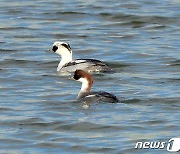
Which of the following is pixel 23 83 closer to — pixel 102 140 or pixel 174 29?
pixel 102 140

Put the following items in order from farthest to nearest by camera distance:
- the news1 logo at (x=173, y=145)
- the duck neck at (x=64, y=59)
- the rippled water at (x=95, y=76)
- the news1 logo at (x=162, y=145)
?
the duck neck at (x=64, y=59)
the rippled water at (x=95, y=76)
the news1 logo at (x=162, y=145)
the news1 logo at (x=173, y=145)

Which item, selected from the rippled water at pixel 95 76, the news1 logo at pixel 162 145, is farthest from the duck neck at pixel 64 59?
the news1 logo at pixel 162 145

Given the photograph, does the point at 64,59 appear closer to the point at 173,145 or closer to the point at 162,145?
the point at 162,145

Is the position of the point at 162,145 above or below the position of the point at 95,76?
above

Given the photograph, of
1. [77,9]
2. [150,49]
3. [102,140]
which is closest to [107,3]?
[77,9]

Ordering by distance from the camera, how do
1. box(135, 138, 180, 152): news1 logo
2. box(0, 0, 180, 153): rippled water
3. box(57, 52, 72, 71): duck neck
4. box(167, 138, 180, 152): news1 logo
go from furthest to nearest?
box(57, 52, 72, 71): duck neck
box(0, 0, 180, 153): rippled water
box(135, 138, 180, 152): news1 logo
box(167, 138, 180, 152): news1 logo

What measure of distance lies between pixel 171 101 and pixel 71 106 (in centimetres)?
172

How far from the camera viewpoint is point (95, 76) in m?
22.5

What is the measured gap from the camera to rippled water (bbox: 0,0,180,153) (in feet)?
55.9

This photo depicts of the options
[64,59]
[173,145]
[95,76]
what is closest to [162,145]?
[173,145]

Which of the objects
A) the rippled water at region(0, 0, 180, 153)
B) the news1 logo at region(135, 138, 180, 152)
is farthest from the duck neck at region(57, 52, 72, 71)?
the news1 logo at region(135, 138, 180, 152)

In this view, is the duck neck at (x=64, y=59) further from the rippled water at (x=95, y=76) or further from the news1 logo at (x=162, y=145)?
the news1 logo at (x=162, y=145)

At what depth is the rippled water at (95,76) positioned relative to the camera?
17047 millimetres

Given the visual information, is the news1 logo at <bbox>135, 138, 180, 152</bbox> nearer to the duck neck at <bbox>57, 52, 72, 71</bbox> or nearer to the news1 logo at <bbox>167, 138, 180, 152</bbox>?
the news1 logo at <bbox>167, 138, 180, 152</bbox>
